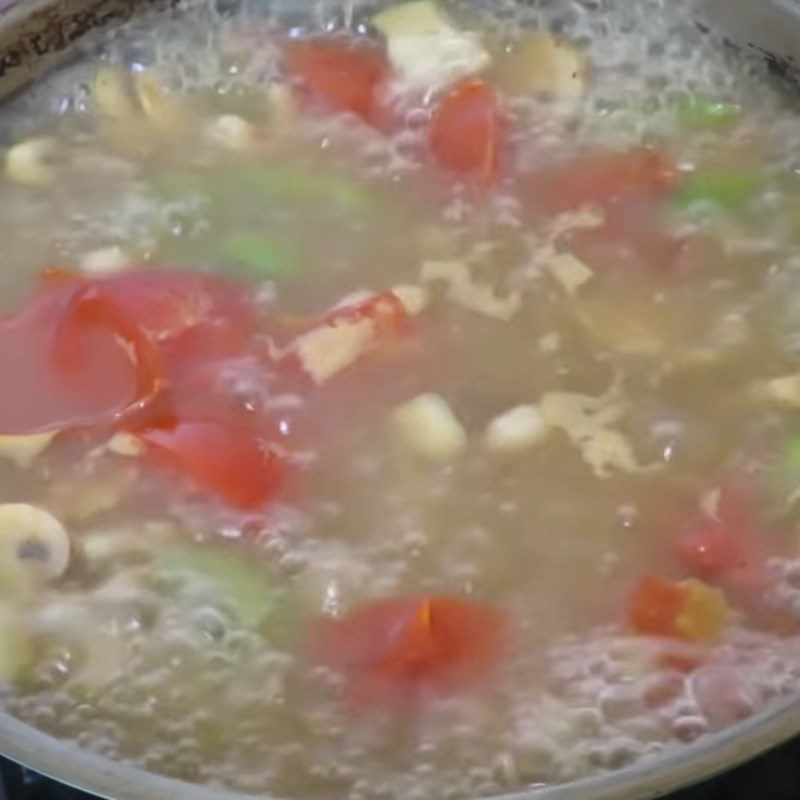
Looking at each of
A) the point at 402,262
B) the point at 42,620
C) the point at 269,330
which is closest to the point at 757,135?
the point at 402,262

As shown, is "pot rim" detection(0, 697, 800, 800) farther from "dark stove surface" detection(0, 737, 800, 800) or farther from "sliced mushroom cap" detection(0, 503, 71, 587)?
"sliced mushroom cap" detection(0, 503, 71, 587)

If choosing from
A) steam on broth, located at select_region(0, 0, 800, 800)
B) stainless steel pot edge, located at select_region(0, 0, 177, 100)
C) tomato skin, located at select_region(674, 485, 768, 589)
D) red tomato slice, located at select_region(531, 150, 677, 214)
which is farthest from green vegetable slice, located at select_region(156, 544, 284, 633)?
stainless steel pot edge, located at select_region(0, 0, 177, 100)

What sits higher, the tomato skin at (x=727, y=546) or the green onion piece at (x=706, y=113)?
the green onion piece at (x=706, y=113)

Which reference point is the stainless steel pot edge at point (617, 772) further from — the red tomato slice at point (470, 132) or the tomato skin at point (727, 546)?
the red tomato slice at point (470, 132)

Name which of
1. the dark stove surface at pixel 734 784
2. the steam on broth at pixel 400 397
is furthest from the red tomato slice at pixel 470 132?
the dark stove surface at pixel 734 784

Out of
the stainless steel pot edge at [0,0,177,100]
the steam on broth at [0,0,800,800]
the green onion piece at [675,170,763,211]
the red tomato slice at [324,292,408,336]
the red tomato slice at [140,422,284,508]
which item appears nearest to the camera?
the steam on broth at [0,0,800,800]

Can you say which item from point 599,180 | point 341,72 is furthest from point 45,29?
point 599,180

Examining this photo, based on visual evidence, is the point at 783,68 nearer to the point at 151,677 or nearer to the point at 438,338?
the point at 438,338

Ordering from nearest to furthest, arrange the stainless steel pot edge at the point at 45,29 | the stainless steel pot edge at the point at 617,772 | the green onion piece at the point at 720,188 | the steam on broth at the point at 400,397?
1. the stainless steel pot edge at the point at 617,772
2. the steam on broth at the point at 400,397
3. the green onion piece at the point at 720,188
4. the stainless steel pot edge at the point at 45,29
